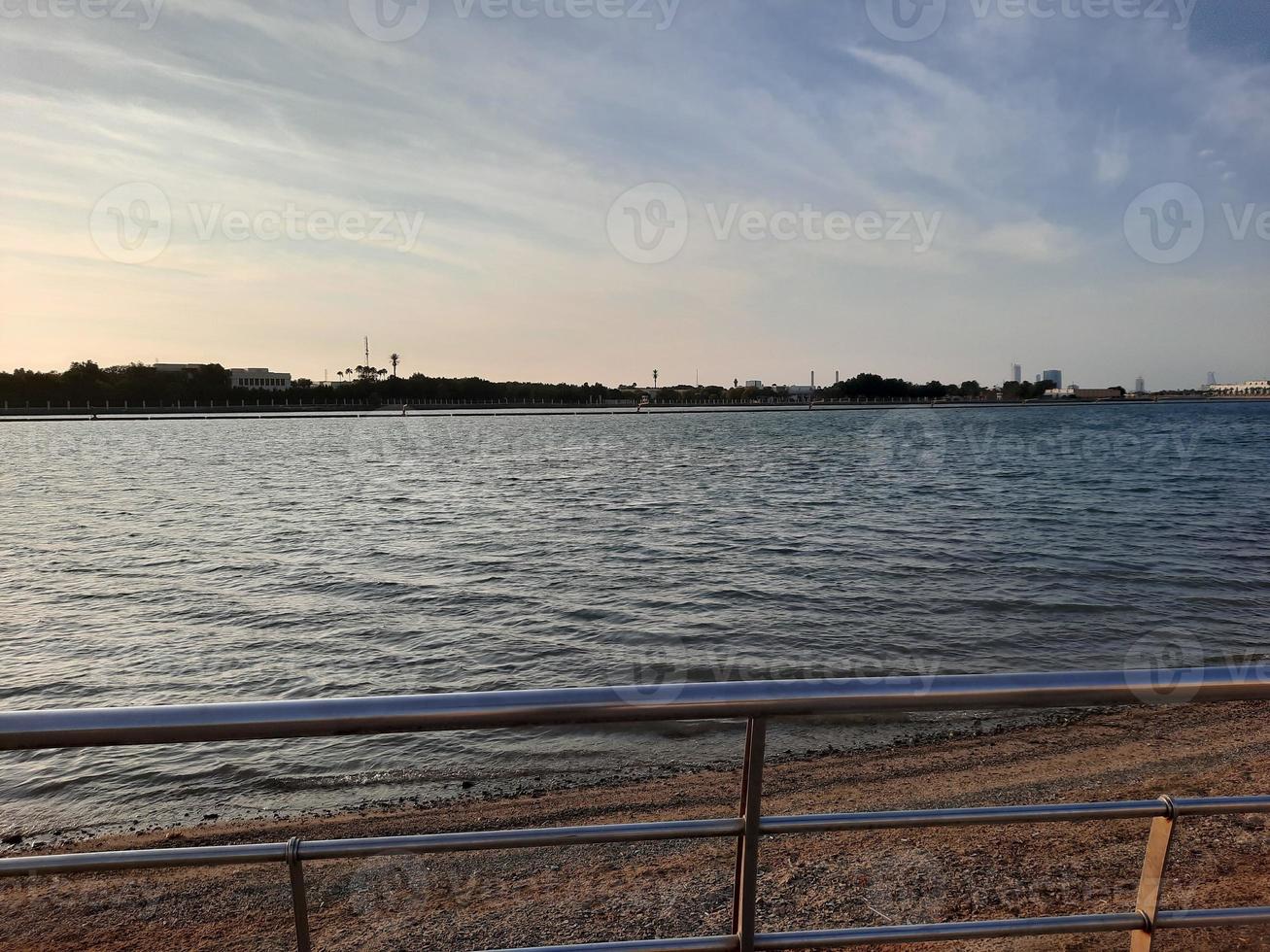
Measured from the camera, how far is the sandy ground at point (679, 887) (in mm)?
5125

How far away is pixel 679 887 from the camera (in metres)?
5.80

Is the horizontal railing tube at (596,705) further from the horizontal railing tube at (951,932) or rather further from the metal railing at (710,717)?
the horizontal railing tube at (951,932)

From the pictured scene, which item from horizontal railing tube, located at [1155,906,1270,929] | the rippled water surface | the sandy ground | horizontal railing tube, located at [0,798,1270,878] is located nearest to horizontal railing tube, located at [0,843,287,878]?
horizontal railing tube, located at [0,798,1270,878]

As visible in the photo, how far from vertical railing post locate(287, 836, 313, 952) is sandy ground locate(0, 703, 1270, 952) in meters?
3.28

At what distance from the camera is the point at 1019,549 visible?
87.0ft

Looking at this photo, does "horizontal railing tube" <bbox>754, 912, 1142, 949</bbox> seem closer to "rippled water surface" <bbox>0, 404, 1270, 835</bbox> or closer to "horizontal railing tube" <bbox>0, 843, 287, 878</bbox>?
"horizontal railing tube" <bbox>0, 843, 287, 878</bbox>

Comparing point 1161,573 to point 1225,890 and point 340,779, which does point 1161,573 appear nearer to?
point 1225,890

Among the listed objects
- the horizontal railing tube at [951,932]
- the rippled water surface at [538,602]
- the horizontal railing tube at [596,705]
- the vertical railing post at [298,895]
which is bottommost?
the rippled water surface at [538,602]

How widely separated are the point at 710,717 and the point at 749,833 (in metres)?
0.44

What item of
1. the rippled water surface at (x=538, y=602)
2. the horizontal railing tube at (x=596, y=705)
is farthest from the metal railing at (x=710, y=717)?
the rippled water surface at (x=538, y=602)

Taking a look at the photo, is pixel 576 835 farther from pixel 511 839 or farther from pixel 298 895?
pixel 298 895

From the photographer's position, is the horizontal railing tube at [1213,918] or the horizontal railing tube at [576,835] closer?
the horizontal railing tube at [576,835]

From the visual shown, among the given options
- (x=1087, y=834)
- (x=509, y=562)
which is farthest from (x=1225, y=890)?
(x=509, y=562)

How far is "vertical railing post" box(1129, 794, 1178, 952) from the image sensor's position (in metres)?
2.27
